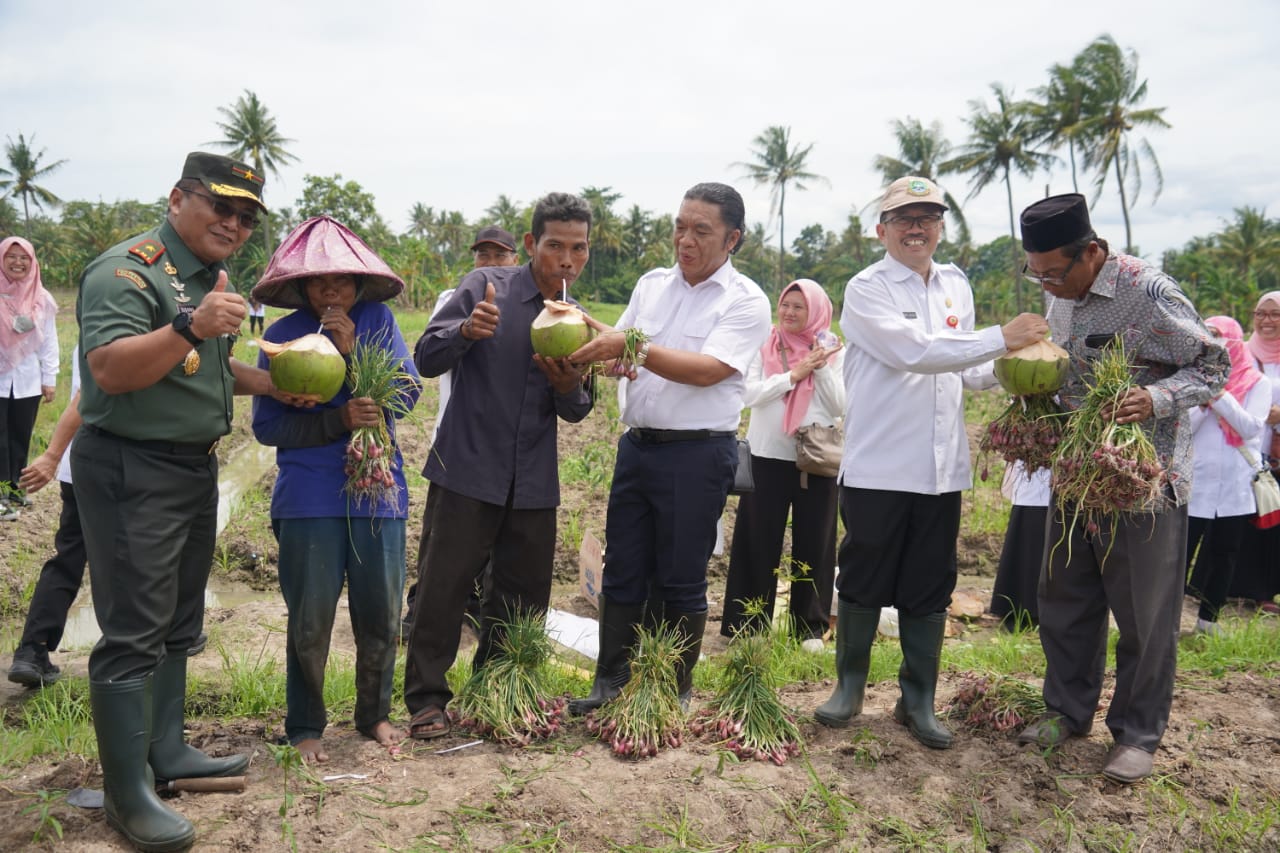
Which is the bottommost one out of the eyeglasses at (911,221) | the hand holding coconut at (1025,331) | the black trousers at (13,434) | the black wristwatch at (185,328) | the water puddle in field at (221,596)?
the water puddle in field at (221,596)

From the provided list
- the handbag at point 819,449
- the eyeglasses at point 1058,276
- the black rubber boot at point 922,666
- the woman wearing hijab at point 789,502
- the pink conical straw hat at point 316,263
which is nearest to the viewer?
A: the pink conical straw hat at point 316,263

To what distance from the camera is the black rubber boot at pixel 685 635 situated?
3861mm

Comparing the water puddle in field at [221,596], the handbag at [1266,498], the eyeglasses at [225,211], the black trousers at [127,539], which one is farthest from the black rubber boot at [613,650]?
the handbag at [1266,498]

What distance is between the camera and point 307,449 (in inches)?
133

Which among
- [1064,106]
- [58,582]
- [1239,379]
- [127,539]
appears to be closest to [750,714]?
[127,539]

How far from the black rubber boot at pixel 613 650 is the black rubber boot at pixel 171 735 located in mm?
1452

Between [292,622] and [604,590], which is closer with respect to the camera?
[292,622]

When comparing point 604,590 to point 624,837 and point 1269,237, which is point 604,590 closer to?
point 624,837

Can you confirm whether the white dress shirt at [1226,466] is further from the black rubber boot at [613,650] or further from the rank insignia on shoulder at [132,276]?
the rank insignia on shoulder at [132,276]

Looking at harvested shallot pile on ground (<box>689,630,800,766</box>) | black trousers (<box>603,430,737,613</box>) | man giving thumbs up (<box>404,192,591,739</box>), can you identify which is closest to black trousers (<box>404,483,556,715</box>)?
man giving thumbs up (<box>404,192,591,739</box>)

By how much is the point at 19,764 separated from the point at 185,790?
2.59 feet

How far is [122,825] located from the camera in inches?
110

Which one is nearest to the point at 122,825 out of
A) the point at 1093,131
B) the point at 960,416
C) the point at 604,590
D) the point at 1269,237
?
the point at 604,590

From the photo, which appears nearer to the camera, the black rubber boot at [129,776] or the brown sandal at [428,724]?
the black rubber boot at [129,776]
